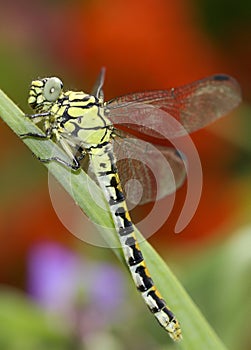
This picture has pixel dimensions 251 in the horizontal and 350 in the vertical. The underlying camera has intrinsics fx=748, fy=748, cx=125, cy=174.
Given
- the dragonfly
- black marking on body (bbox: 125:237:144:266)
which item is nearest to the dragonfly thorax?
the dragonfly

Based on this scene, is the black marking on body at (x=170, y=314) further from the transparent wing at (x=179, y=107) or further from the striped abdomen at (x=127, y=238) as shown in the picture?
the transparent wing at (x=179, y=107)

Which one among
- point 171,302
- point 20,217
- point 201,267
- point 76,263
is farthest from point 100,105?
point 20,217

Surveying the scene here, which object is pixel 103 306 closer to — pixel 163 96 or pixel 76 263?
pixel 76 263

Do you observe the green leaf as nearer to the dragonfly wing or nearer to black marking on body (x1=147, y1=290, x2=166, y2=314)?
black marking on body (x1=147, y1=290, x2=166, y2=314)

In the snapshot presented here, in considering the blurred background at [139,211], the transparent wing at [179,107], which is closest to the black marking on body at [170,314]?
the transparent wing at [179,107]

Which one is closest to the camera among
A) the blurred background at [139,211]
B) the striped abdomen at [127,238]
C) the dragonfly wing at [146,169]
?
the striped abdomen at [127,238]

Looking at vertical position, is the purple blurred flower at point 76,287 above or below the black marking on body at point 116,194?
below

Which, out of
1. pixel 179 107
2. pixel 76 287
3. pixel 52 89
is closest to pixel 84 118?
pixel 52 89
